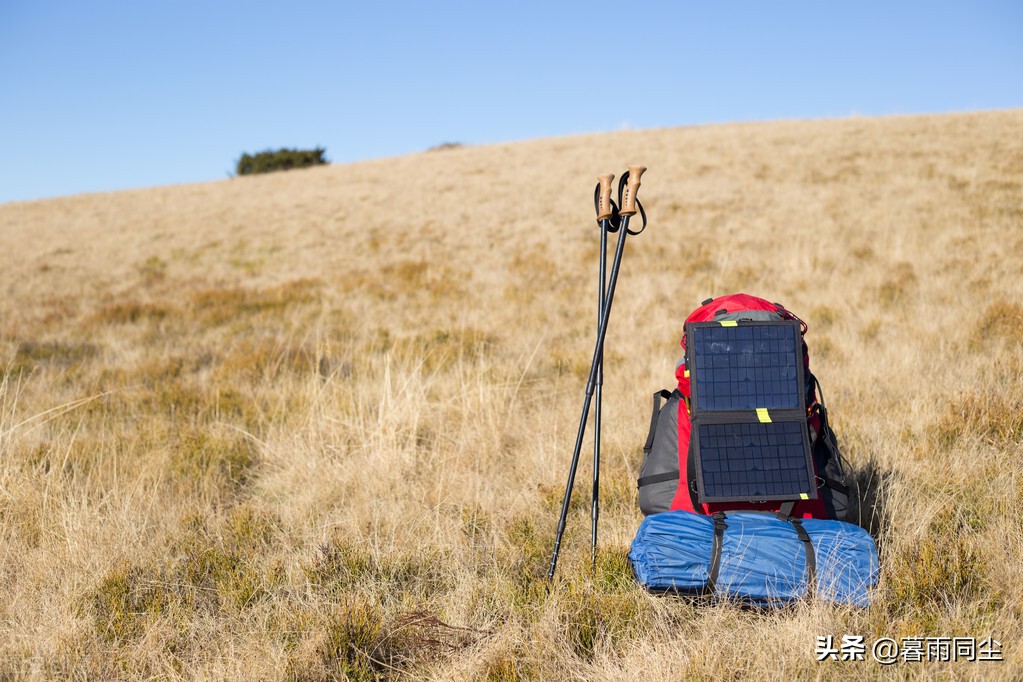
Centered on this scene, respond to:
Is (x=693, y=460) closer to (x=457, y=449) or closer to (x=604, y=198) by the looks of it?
(x=604, y=198)

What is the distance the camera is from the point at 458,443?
449 centimetres

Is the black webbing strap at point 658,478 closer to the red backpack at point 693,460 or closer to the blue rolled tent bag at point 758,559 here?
the red backpack at point 693,460

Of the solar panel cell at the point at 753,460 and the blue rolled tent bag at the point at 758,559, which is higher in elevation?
the solar panel cell at the point at 753,460

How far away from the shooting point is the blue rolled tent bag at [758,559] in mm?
2525

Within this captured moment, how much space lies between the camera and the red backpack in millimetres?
3012

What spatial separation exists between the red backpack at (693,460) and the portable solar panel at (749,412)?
110 millimetres

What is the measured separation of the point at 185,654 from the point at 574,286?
784 centimetres

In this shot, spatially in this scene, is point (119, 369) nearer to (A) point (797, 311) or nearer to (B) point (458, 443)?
(B) point (458, 443)

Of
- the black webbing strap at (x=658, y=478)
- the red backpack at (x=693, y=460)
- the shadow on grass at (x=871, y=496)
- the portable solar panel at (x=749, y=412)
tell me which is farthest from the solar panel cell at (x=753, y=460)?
the shadow on grass at (x=871, y=496)

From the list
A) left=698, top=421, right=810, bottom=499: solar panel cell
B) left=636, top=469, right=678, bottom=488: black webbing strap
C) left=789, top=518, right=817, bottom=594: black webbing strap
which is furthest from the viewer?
left=636, top=469, right=678, bottom=488: black webbing strap

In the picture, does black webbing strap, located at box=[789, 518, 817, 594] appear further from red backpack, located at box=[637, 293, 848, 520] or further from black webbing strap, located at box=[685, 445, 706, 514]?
black webbing strap, located at box=[685, 445, 706, 514]

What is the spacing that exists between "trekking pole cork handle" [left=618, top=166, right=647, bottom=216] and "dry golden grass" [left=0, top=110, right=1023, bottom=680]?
1705 millimetres

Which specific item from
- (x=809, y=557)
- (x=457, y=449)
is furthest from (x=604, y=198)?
(x=457, y=449)

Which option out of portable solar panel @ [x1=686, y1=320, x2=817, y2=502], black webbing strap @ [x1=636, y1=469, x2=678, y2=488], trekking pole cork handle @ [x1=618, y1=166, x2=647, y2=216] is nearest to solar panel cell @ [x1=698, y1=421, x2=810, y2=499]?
portable solar panel @ [x1=686, y1=320, x2=817, y2=502]
